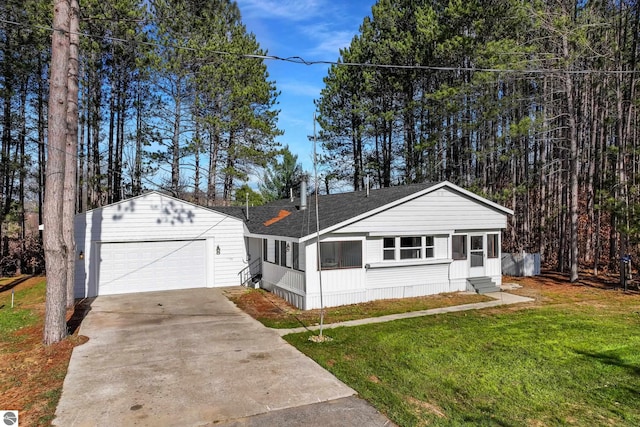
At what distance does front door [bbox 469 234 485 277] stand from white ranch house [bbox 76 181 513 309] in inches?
1.5

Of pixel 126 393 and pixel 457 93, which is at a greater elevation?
pixel 457 93

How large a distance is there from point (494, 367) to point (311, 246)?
6207 mm

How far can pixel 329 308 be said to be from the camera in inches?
478

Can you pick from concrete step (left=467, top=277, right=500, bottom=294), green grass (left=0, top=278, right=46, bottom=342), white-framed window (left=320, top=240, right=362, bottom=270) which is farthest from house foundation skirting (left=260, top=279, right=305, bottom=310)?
green grass (left=0, top=278, right=46, bottom=342)

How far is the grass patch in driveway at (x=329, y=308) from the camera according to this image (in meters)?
10.8

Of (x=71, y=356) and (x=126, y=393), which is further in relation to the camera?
(x=71, y=356)

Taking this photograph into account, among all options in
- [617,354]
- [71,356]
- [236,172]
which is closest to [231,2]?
[236,172]

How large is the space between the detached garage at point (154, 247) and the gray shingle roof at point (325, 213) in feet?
5.14

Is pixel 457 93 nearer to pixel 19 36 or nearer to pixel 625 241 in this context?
pixel 625 241

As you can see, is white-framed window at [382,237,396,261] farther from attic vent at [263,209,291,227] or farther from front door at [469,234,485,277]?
attic vent at [263,209,291,227]

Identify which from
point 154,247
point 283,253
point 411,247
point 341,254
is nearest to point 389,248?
point 411,247

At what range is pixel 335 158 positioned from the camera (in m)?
30.0

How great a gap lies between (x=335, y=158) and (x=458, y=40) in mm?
12737

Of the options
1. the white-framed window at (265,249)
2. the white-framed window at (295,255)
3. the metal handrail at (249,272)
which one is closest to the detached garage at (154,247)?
the metal handrail at (249,272)
